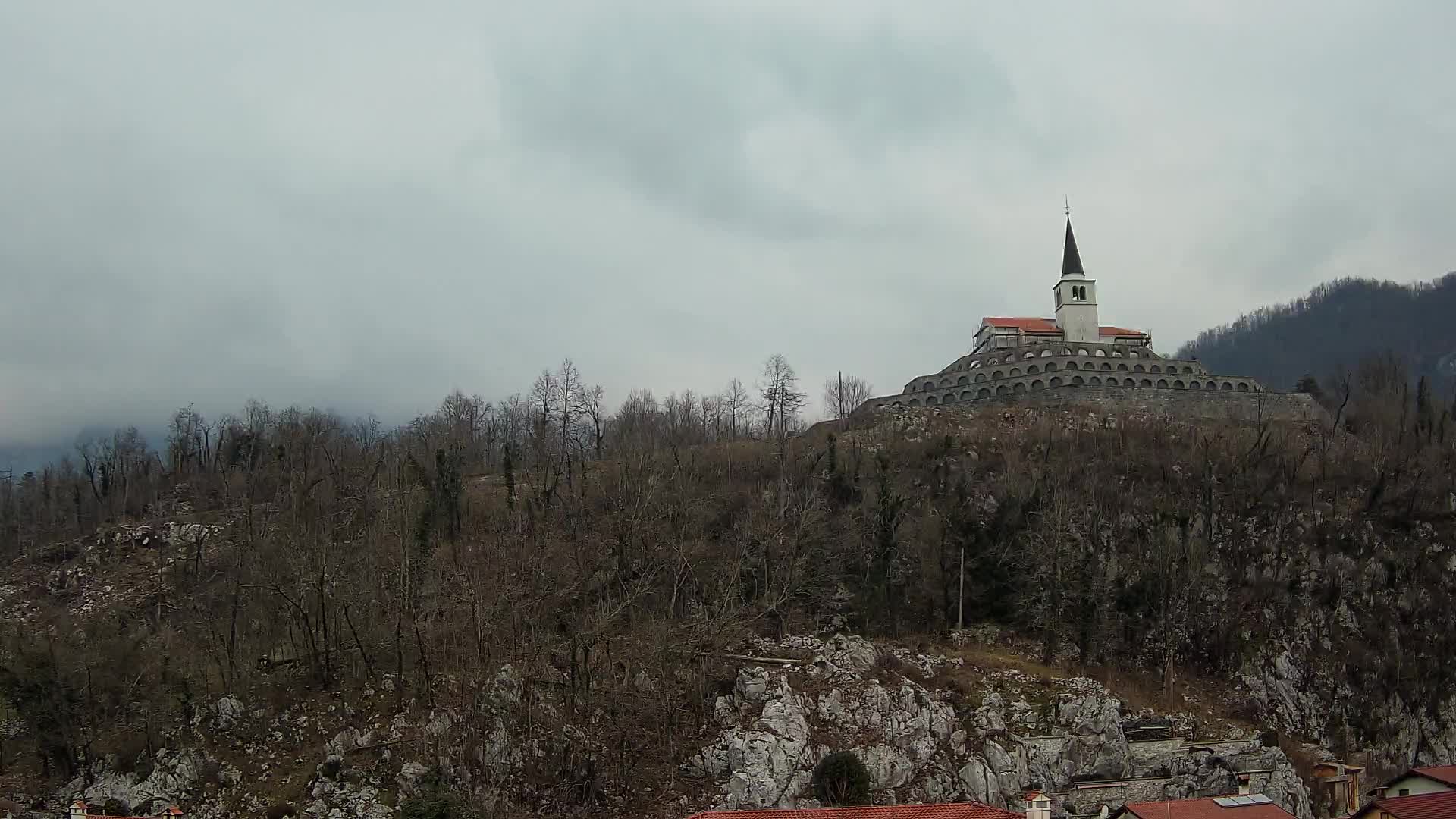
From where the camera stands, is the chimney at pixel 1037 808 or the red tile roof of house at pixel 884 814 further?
the chimney at pixel 1037 808

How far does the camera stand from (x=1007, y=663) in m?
37.3

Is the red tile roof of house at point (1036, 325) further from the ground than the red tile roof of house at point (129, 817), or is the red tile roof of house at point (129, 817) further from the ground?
the red tile roof of house at point (1036, 325)

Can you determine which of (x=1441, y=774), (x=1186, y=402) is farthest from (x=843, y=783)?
(x=1186, y=402)

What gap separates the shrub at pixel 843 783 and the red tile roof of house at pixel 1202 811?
809 cm

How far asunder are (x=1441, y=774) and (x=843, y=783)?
18081 millimetres

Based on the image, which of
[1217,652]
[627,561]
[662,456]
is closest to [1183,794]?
[1217,652]

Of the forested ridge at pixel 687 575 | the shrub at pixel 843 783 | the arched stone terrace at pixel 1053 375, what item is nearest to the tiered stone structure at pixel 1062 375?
the arched stone terrace at pixel 1053 375

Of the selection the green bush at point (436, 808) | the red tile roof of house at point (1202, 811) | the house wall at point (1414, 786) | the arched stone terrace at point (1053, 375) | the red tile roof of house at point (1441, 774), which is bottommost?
the house wall at point (1414, 786)

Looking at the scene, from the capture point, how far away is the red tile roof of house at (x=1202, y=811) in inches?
923

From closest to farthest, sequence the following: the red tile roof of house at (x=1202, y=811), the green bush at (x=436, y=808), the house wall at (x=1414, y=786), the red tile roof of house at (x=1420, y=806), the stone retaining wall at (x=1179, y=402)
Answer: the red tile roof of house at (x=1202, y=811), the red tile roof of house at (x=1420, y=806), the green bush at (x=436, y=808), the house wall at (x=1414, y=786), the stone retaining wall at (x=1179, y=402)

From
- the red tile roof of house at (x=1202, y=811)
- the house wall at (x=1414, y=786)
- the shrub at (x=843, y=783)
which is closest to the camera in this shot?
the red tile roof of house at (x=1202, y=811)

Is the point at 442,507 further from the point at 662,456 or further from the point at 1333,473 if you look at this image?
the point at 1333,473

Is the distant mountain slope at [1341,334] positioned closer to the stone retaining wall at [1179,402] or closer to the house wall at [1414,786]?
the stone retaining wall at [1179,402]

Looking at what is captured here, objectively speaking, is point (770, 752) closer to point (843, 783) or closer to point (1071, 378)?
point (843, 783)
